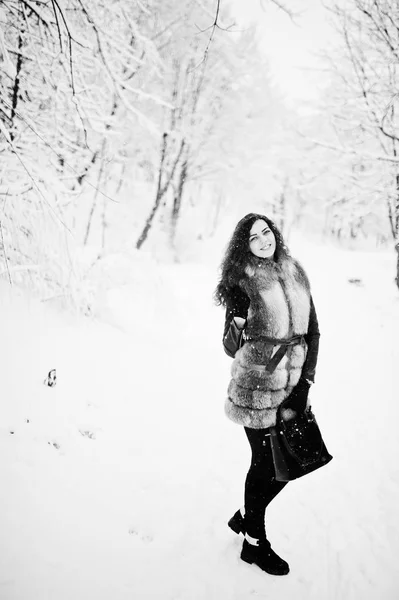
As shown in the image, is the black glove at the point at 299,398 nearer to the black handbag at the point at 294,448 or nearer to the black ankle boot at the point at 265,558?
the black handbag at the point at 294,448

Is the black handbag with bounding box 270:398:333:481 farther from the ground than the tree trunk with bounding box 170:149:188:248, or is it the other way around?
the tree trunk with bounding box 170:149:188:248

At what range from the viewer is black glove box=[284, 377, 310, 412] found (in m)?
1.80

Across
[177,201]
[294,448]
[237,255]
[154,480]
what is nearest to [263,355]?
[294,448]

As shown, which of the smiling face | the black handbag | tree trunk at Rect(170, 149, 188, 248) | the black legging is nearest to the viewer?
the black handbag

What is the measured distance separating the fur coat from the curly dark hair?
0.40 feet

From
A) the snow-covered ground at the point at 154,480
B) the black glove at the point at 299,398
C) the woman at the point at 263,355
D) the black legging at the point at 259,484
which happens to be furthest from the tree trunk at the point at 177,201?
the black legging at the point at 259,484

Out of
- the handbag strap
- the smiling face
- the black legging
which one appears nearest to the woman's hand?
the handbag strap

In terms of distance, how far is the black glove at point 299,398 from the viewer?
1802 millimetres

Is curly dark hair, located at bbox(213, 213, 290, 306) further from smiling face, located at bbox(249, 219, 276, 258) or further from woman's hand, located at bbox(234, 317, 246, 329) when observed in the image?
woman's hand, located at bbox(234, 317, 246, 329)

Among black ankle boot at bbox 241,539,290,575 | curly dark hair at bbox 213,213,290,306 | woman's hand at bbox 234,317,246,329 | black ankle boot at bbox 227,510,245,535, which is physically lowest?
black ankle boot at bbox 241,539,290,575

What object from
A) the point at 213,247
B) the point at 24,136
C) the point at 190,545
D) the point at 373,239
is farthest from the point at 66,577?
the point at 373,239

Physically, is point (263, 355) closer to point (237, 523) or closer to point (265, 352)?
point (265, 352)

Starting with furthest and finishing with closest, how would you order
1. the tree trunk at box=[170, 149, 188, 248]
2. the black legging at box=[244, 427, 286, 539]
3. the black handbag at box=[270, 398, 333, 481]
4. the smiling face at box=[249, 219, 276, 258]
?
the tree trunk at box=[170, 149, 188, 248] → the smiling face at box=[249, 219, 276, 258] → the black legging at box=[244, 427, 286, 539] → the black handbag at box=[270, 398, 333, 481]

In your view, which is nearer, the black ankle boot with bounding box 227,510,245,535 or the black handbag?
the black handbag
